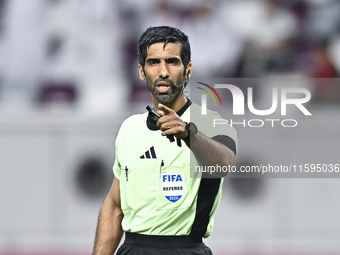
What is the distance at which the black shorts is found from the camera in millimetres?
2434

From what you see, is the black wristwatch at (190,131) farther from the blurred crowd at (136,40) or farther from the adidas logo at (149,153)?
the blurred crowd at (136,40)

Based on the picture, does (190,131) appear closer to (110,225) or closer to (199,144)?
(199,144)

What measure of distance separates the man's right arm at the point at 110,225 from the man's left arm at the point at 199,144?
1.97 feet

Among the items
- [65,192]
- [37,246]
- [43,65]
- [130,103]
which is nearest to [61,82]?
[43,65]

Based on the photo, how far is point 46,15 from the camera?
777 centimetres

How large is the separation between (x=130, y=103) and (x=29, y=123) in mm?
1249

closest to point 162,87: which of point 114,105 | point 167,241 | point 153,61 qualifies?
point 153,61

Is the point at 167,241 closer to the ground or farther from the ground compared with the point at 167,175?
closer to the ground

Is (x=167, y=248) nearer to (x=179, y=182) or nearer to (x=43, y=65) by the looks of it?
(x=179, y=182)

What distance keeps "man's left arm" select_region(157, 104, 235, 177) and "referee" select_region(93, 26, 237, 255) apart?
0.6 inches

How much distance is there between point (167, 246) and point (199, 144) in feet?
1.78

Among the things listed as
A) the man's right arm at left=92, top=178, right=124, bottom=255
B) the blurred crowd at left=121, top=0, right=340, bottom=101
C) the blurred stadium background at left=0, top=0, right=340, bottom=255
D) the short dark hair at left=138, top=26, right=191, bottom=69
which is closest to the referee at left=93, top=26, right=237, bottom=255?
the short dark hair at left=138, top=26, right=191, bottom=69

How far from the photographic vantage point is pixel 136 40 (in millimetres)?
7625

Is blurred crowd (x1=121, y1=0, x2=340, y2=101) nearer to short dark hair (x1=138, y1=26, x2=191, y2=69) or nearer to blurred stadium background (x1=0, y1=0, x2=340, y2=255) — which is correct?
blurred stadium background (x1=0, y1=0, x2=340, y2=255)
